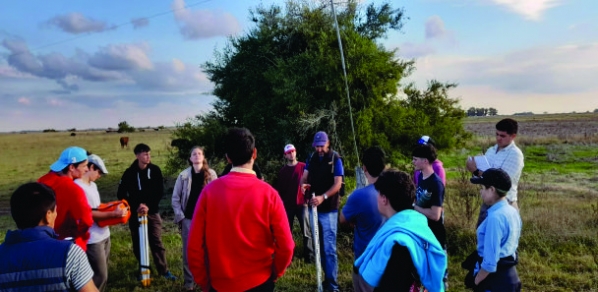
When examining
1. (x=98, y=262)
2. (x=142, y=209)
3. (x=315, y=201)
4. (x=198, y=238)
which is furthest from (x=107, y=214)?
→ (x=315, y=201)

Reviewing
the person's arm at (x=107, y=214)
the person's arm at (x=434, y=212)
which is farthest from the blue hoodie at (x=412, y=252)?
the person's arm at (x=107, y=214)

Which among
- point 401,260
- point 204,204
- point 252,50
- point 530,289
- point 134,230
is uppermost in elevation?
point 252,50

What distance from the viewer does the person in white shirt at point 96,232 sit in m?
4.91

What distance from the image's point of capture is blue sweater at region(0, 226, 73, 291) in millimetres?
2400

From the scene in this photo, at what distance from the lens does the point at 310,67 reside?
14320 millimetres

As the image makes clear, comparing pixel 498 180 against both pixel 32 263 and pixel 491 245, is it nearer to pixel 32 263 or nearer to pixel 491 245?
pixel 491 245

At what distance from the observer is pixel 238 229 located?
3.05 meters

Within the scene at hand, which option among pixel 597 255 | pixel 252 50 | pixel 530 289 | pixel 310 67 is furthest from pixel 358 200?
pixel 252 50

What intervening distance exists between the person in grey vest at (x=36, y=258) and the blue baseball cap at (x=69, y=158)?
1.93 metres

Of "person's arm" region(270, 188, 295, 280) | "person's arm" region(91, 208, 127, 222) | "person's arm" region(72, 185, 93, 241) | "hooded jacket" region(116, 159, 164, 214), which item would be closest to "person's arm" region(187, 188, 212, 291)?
"person's arm" region(270, 188, 295, 280)

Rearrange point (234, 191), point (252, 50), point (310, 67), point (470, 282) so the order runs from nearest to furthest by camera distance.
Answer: point (234, 191)
point (470, 282)
point (310, 67)
point (252, 50)

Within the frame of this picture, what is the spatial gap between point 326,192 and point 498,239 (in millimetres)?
3061

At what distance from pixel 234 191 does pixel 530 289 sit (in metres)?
4.59

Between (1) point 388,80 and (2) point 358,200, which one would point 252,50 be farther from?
(2) point 358,200
